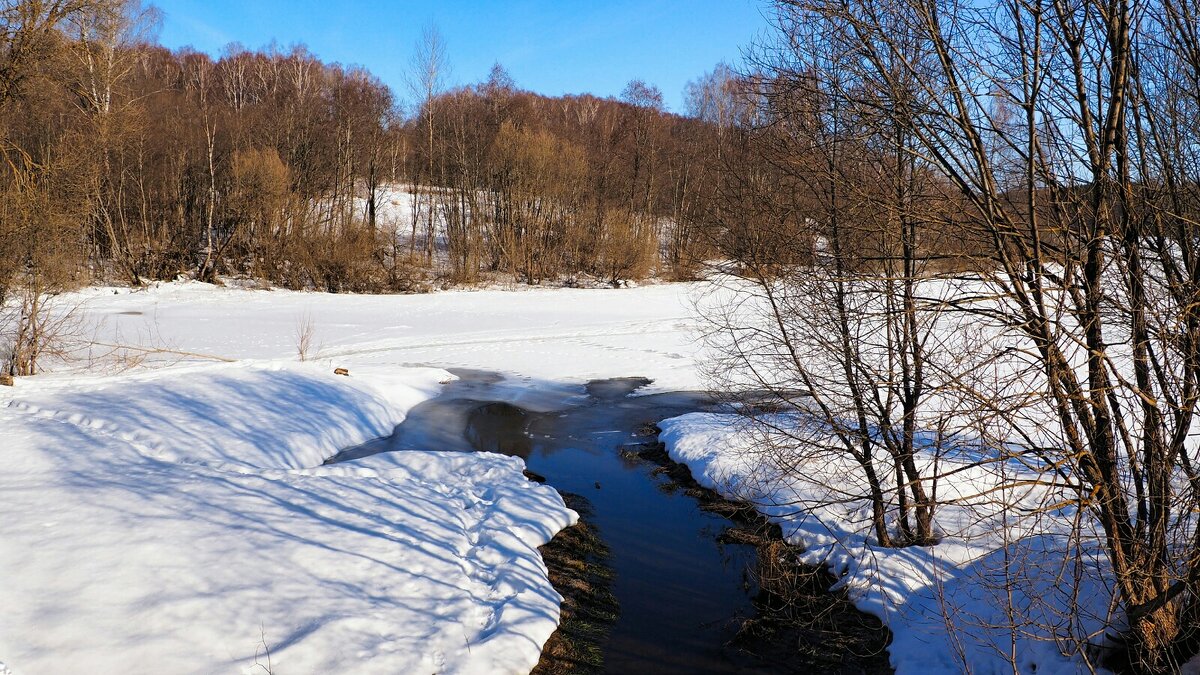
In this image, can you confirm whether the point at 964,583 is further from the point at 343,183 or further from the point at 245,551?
the point at 343,183

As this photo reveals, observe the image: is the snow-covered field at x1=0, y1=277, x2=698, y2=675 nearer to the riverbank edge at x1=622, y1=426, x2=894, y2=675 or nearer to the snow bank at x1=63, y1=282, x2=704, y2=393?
the riverbank edge at x1=622, y1=426, x2=894, y2=675

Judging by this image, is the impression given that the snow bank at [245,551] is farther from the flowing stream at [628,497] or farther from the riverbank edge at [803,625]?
the riverbank edge at [803,625]

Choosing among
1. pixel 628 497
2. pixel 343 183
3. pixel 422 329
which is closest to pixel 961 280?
pixel 628 497

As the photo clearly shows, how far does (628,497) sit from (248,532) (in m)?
5.37

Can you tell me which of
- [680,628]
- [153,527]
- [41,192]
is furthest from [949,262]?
[41,192]

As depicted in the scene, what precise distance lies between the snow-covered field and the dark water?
0.77 metres

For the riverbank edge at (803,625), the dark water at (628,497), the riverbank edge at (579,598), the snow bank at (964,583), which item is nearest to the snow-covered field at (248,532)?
the riverbank edge at (579,598)

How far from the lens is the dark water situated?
7.16 meters

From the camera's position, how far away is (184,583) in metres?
6.41

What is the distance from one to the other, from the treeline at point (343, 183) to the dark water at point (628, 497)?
1243 centimetres

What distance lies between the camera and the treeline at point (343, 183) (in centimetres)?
3238

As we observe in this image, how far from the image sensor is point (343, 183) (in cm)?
4069

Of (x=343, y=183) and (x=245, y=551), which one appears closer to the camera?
(x=245, y=551)

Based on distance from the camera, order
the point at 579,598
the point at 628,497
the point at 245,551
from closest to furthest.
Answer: the point at 245,551 → the point at 579,598 → the point at 628,497
